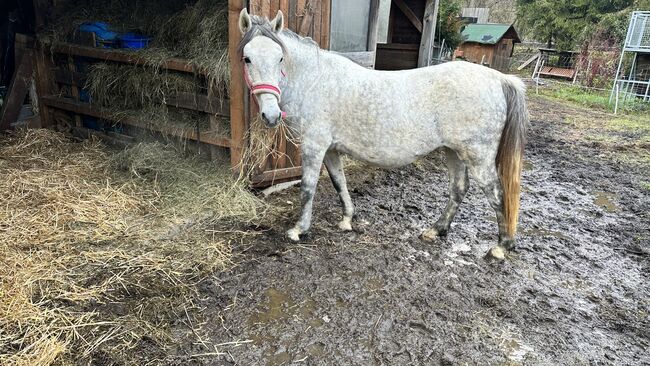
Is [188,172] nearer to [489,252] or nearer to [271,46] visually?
[271,46]

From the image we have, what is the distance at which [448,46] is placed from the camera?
1288 centimetres

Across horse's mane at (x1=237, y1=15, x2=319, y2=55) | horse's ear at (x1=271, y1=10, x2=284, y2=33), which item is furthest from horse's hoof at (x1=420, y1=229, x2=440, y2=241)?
horse's ear at (x1=271, y1=10, x2=284, y2=33)

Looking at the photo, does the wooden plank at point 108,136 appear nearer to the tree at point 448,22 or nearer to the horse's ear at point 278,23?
the horse's ear at point 278,23

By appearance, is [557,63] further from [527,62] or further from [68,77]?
[68,77]

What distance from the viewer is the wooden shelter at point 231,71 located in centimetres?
387

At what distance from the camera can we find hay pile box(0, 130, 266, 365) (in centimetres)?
232

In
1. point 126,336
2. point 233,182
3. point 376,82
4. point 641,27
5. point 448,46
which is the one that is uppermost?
point 641,27

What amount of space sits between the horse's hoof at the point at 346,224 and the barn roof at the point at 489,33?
19168 millimetres

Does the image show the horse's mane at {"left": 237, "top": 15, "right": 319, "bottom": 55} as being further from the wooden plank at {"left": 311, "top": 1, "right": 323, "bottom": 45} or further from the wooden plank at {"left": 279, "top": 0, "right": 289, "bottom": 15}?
the wooden plank at {"left": 311, "top": 1, "right": 323, "bottom": 45}

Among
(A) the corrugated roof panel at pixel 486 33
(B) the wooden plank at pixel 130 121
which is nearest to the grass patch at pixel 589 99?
(A) the corrugated roof panel at pixel 486 33

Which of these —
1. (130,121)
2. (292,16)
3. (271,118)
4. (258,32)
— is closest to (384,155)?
(271,118)

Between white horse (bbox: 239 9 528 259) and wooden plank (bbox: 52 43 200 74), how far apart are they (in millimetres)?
1393

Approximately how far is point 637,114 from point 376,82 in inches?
458

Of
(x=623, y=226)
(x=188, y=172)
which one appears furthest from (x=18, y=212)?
(x=623, y=226)
